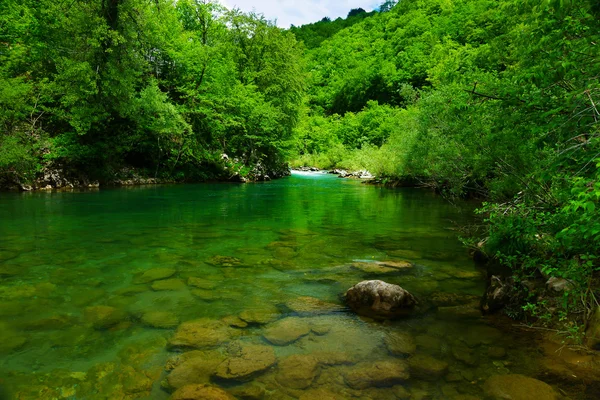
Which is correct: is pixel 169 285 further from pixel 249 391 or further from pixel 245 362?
pixel 249 391

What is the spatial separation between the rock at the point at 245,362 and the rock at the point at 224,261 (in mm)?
3699

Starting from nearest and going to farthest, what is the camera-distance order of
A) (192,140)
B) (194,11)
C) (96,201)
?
1. (96,201)
2. (192,140)
3. (194,11)

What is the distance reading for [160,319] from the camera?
5.59 m

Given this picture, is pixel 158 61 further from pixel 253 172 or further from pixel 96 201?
pixel 96 201

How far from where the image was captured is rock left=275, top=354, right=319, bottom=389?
4.07 m

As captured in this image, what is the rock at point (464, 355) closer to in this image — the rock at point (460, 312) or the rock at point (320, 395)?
the rock at point (460, 312)

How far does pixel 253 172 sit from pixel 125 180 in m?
12.4

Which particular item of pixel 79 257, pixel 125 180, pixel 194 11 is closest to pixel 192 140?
pixel 125 180

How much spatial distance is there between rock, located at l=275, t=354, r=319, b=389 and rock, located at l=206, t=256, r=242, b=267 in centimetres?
416

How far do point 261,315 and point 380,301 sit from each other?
77.4 inches

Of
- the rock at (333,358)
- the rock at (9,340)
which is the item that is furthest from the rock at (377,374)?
the rock at (9,340)

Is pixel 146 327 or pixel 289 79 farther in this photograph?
pixel 289 79

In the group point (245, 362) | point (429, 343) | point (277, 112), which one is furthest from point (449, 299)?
point (277, 112)

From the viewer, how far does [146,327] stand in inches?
210
